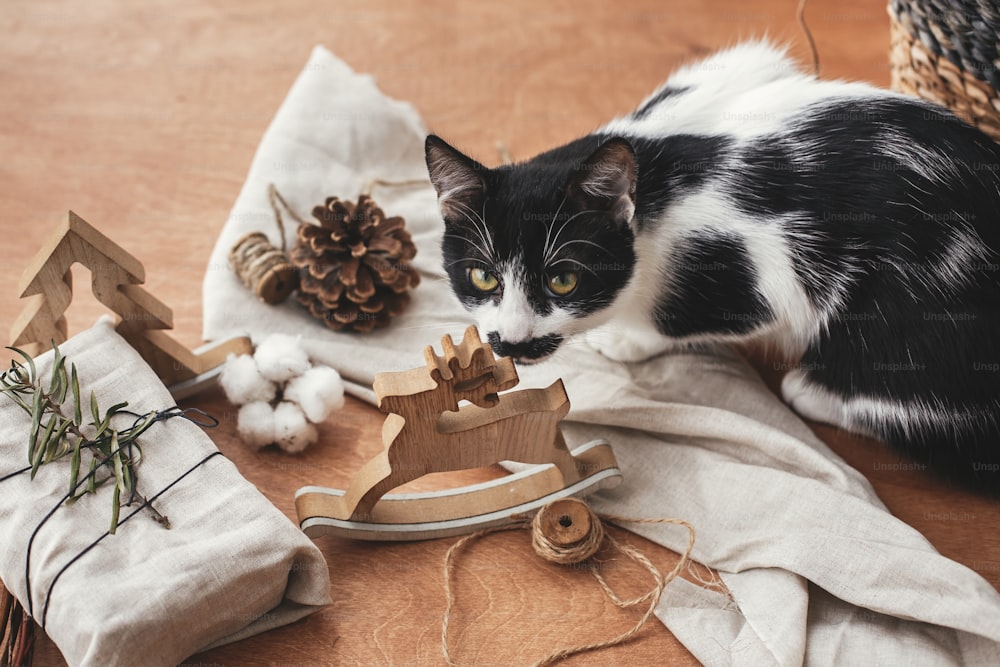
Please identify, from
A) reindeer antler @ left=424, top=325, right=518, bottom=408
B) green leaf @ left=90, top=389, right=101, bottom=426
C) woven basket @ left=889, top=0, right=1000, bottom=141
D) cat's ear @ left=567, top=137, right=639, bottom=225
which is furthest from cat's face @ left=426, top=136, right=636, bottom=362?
woven basket @ left=889, top=0, right=1000, bottom=141

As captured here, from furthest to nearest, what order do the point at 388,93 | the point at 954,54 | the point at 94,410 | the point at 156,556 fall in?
the point at 388,93, the point at 954,54, the point at 94,410, the point at 156,556

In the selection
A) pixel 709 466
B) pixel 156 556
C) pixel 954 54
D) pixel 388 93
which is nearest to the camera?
pixel 156 556

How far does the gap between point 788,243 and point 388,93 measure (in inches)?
34.5

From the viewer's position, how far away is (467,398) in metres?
0.96

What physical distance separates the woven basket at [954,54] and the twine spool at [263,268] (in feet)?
3.04

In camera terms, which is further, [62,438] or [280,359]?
[280,359]

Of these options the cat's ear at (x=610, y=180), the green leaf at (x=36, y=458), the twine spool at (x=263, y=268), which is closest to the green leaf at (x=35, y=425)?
the green leaf at (x=36, y=458)

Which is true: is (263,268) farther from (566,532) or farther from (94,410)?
(566,532)

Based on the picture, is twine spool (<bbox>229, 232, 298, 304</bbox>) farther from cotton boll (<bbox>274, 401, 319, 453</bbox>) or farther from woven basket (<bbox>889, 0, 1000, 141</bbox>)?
woven basket (<bbox>889, 0, 1000, 141</bbox>)

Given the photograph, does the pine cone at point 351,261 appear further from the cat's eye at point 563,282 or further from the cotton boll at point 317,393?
the cat's eye at point 563,282

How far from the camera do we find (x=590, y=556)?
1.06 meters

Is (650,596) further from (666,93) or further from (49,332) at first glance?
(49,332)

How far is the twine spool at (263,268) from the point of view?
1.28 m

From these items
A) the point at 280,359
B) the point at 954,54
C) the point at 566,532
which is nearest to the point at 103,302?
the point at 280,359
